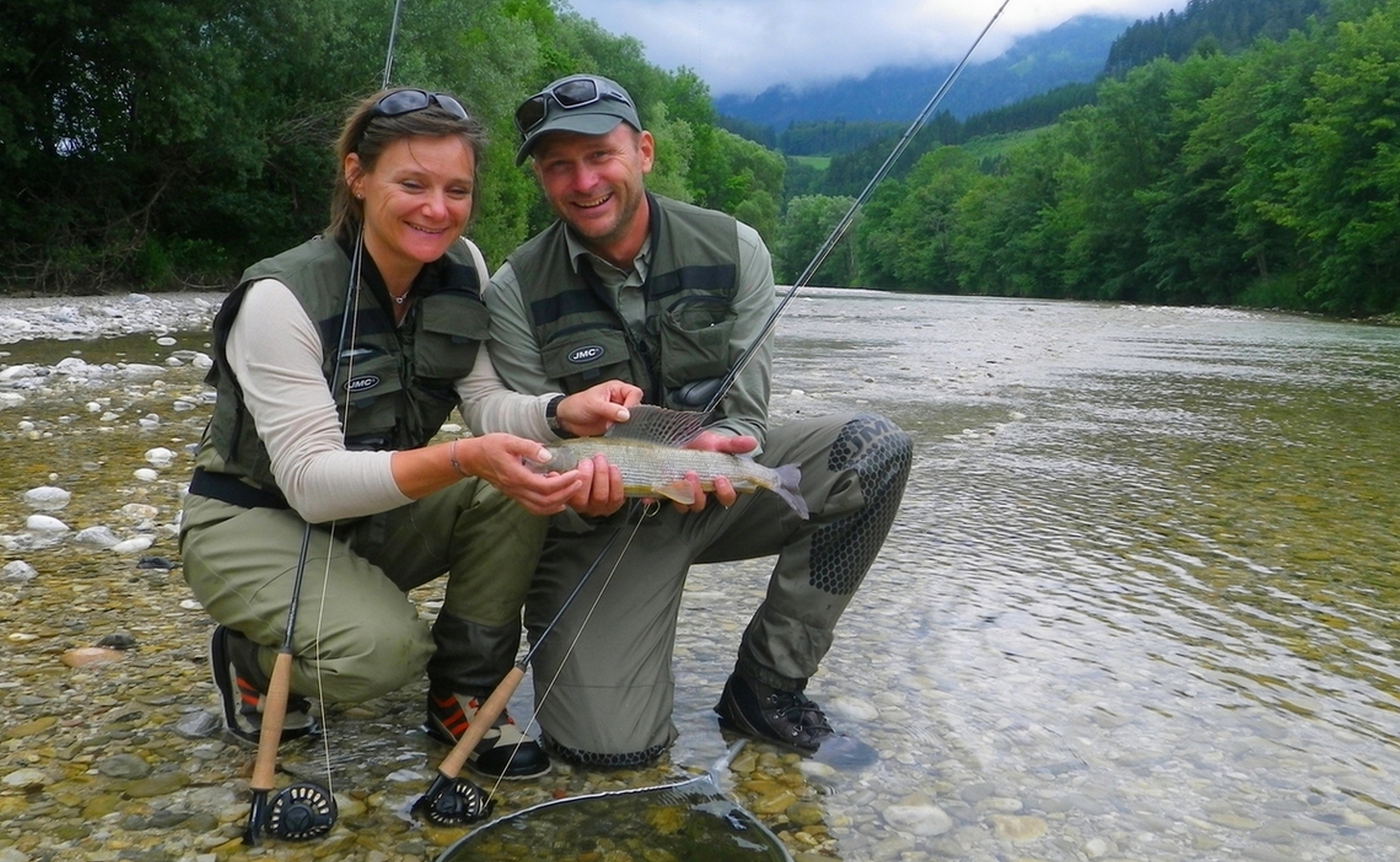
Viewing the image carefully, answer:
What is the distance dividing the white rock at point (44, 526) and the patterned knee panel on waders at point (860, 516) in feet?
11.6

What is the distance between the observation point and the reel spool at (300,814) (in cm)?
263

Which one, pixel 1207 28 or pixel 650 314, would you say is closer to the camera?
pixel 650 314

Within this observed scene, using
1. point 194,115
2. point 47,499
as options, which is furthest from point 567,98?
point 194,115

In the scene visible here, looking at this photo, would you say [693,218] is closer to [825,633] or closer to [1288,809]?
[825,633]

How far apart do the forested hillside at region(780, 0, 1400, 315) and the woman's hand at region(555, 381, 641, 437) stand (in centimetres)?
4654

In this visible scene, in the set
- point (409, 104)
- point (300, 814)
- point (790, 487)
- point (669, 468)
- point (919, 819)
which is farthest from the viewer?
point (790, 487)

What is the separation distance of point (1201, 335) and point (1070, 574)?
80.0 ft

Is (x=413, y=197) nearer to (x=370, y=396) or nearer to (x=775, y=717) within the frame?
(x=370, y=396)

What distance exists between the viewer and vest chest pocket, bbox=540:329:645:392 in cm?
362

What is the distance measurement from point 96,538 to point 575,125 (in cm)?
298

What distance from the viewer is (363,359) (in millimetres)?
3191

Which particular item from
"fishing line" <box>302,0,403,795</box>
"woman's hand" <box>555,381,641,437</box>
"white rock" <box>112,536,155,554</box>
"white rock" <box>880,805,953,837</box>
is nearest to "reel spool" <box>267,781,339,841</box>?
"fishing line" <box>302,0,403,795</box>

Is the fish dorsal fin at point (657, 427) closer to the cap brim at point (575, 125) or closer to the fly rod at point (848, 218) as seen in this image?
the fly rod at point (848, 218)

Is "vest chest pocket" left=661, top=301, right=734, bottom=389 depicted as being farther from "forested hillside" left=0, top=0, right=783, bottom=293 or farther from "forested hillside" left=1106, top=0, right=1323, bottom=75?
"forested hillside" left=1106, top=0, right=1323, bottom=75
